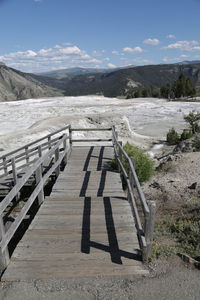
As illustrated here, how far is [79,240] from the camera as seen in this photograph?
4.73 m

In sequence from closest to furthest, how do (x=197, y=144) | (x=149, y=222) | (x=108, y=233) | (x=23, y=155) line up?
(x=149, y=222), (x=108, y=233), (x=23, y=155), (x=197, y=144)

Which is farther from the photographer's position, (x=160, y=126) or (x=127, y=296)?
(x=160, y=126)

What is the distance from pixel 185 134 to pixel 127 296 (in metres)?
20.8

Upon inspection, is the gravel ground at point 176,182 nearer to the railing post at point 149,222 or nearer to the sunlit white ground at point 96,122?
the railing post at point 149,222

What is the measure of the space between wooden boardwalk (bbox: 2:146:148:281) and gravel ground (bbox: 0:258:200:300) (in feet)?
0.39

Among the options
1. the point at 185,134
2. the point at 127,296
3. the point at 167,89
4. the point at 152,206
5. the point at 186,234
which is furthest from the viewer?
the point at 167,89

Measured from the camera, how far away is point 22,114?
117 feet

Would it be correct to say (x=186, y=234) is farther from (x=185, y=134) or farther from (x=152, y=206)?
(x=185, y=134)

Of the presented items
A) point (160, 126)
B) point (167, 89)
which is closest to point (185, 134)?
point (160, 126)

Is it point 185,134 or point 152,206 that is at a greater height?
point 152,206

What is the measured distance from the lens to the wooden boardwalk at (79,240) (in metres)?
3.97

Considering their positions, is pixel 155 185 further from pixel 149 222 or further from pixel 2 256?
pixel 2 256

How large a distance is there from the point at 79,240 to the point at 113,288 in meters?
1.26

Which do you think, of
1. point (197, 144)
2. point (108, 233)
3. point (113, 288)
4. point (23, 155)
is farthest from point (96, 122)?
point (113, 288)
